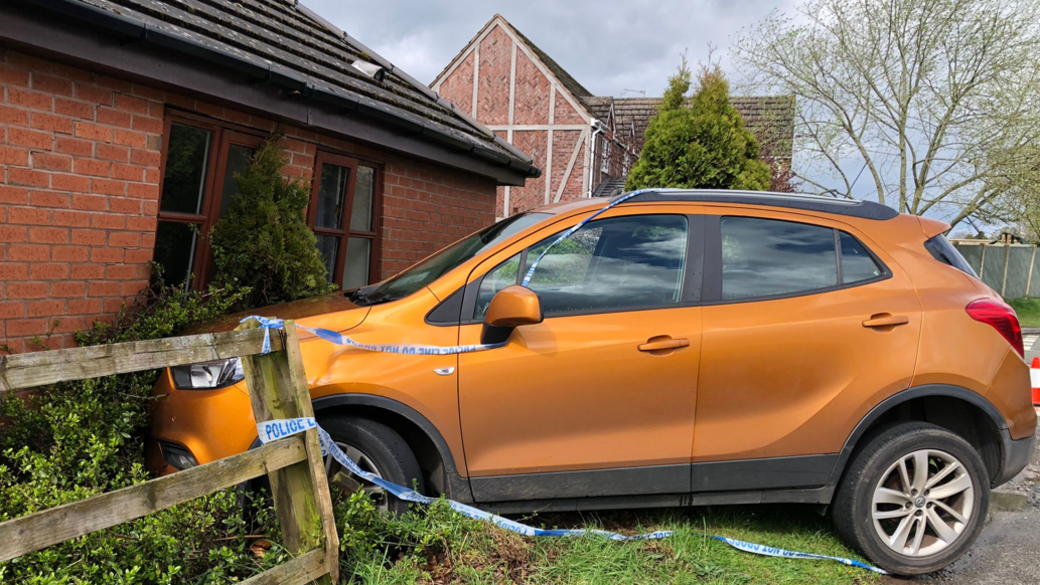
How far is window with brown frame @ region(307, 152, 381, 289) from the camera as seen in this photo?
5742 mm

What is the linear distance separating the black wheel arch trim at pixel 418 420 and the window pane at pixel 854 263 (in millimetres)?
2197

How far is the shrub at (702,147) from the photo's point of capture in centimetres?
932

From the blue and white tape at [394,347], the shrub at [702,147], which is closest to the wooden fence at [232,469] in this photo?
the blue and white tape at [394,347]

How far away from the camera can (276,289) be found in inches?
188

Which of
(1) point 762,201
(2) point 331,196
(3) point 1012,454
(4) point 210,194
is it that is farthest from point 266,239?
(3) point 1012,454

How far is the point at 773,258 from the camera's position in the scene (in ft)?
11.6

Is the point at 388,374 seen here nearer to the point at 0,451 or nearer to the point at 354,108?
the point at 0,451

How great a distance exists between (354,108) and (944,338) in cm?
421

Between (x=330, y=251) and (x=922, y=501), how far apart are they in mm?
4730

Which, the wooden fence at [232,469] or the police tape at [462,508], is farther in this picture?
the police tape at [462,508]

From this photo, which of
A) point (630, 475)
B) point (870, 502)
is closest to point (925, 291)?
point (870, 502)

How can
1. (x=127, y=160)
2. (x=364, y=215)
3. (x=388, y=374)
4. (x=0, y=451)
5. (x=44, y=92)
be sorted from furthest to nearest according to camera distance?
(x=364, y=215) < (x=127, y=160) < (x=44, y=92) < (x=0, y=451) < (x=388, y=374)

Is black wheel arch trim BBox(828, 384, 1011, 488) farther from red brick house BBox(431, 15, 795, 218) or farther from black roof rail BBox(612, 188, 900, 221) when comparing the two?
red brick house BBox(431, 15, 795, 218)

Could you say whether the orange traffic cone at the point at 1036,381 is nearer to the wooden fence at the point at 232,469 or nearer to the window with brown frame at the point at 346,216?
the wooden fence at the point at 232,469
